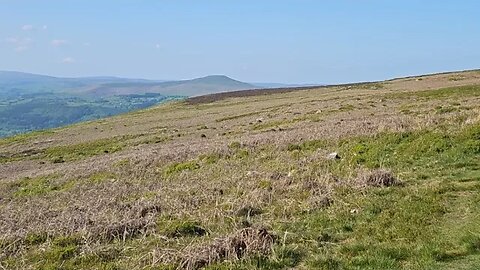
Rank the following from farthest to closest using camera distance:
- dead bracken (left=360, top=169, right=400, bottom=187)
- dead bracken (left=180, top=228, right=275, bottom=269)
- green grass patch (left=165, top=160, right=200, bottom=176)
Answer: green grass patch (left=165, top=160, right=200, bottom=176)
dead bracken (left=360, top=169, right=400, bottom=187)
dead bracken (left=180, top=228, right=275, bottom=269)

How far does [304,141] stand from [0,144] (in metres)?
64.1

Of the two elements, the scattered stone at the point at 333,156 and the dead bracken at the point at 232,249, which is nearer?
the dead bracken at the point at 232,249

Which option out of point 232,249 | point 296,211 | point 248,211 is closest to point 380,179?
point 296,211

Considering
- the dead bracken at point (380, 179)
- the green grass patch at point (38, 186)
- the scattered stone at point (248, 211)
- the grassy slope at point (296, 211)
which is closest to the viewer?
the grassy slope at point (296, 211)

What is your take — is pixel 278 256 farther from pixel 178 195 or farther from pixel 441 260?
pixel 178 195

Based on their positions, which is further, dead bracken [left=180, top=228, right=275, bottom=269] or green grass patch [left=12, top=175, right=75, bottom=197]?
green grass patch [left=12, top=175, right=75, bottom=197]

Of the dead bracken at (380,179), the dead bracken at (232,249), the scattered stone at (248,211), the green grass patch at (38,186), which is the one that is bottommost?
the green grass patch at (38,186)

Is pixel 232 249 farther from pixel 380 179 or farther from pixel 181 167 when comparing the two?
pixel 181 167

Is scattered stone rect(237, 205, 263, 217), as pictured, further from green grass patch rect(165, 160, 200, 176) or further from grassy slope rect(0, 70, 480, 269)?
green grass patch rect(165, 160, 200, 176)

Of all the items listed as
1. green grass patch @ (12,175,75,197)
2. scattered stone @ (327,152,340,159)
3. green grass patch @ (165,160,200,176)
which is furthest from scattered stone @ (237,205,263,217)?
green grass patch @ (12,175,75,197)

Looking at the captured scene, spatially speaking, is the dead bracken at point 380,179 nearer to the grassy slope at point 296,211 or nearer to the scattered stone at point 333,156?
the grassy slope at point 296,211

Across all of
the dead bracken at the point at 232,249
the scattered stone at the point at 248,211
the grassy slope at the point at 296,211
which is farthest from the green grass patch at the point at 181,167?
the dead bracken at the point at 232,249

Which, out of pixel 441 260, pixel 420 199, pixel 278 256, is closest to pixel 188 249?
pixel 278 256

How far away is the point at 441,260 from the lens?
9.20 m
